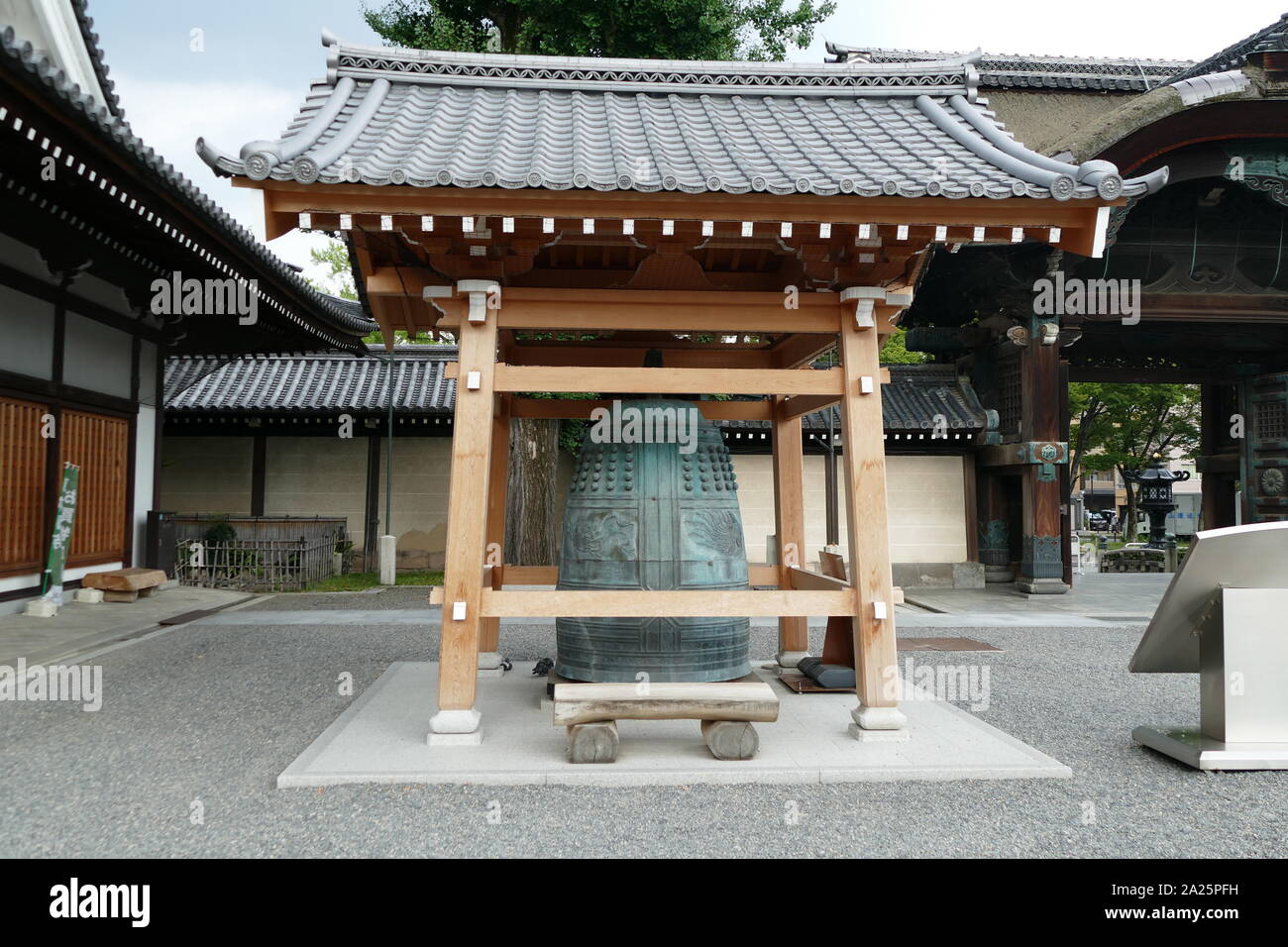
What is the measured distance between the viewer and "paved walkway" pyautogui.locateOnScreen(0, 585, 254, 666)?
7148 mm

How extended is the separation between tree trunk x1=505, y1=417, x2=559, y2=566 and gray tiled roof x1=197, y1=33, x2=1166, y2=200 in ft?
24.0

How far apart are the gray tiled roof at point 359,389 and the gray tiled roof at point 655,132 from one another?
7.64 meters

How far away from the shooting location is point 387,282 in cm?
509

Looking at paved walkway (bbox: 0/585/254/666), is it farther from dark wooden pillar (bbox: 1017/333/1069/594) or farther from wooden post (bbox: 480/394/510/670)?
dark wooden pillar (bbox: 1017/333/1069/594)

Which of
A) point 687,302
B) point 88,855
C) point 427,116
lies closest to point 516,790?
point 88,855

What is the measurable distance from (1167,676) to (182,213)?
34.0ft

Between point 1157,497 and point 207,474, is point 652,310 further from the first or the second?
point 1157,497

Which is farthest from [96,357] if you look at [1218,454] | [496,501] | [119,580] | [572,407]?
[1218,454]

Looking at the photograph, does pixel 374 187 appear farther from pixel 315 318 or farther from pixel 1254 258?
pixel 1254 258

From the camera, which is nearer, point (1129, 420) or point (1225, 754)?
point (1225, 754)

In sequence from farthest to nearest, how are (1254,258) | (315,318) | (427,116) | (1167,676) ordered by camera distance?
(1254,258)
(315,318)
(1167,676)
(427,116)

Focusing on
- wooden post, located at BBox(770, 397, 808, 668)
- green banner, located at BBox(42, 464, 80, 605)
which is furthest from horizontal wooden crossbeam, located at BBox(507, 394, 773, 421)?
green banner, located at BBox(42, 464, 80, 605)

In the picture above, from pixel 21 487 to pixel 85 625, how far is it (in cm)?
178

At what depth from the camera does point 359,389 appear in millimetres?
15867
